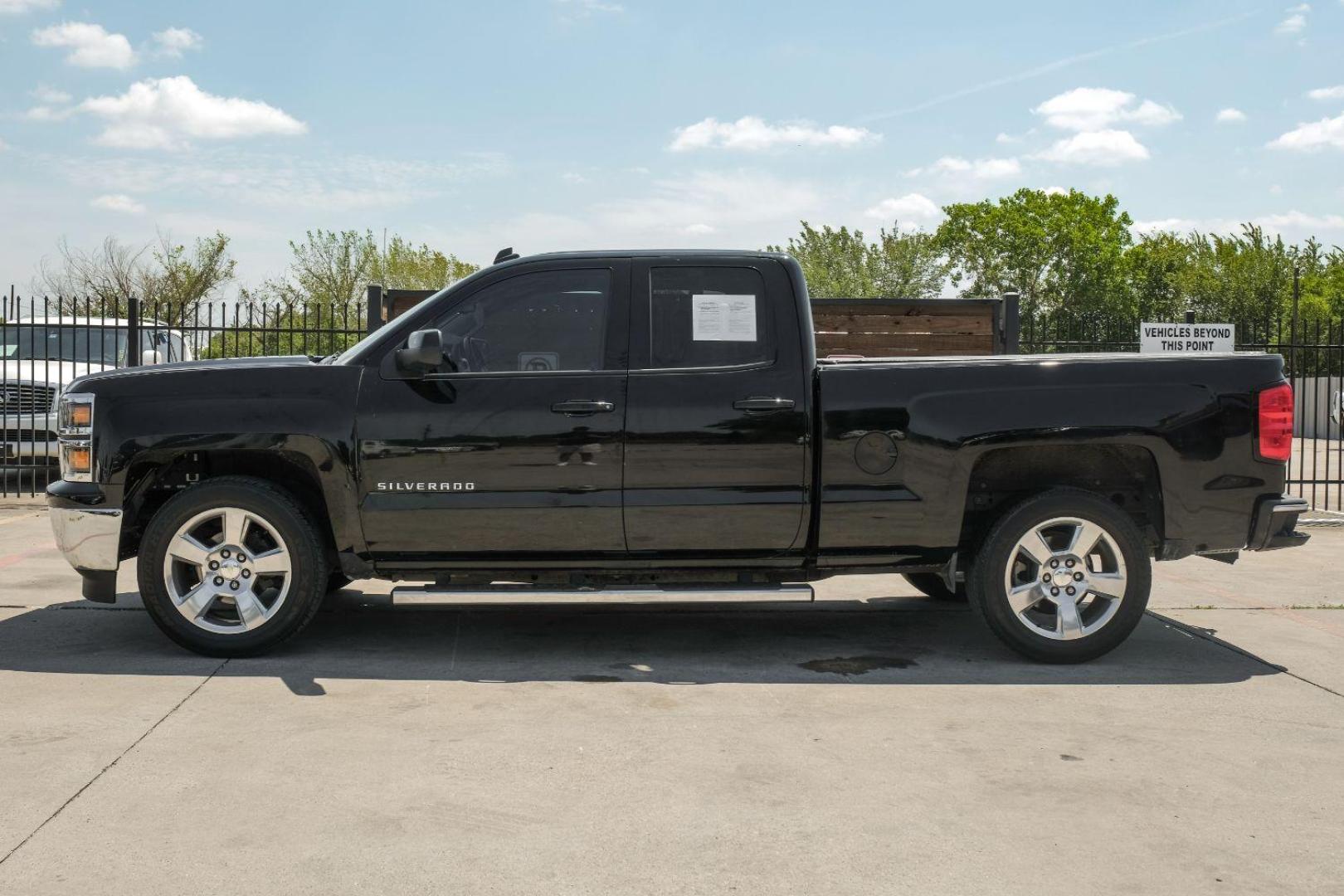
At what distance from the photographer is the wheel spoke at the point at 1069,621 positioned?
241 inches

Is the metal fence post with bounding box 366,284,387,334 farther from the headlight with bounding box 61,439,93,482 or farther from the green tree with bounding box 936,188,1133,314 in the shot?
the green tree with bounding box 936,188,1133,314

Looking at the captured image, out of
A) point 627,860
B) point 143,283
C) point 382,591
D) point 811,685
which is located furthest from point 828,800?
point 143,283

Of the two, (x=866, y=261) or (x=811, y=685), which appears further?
(x=866, y=261)

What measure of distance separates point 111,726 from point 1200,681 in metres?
4.79

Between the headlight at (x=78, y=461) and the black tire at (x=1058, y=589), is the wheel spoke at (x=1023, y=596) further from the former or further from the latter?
the headlight at (x=78, y=461)

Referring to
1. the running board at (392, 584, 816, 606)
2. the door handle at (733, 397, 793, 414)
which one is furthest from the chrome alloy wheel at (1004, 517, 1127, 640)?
the door handle at (733, 397, 793, 414)

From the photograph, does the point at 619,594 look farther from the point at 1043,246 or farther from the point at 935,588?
the point at 1043,246

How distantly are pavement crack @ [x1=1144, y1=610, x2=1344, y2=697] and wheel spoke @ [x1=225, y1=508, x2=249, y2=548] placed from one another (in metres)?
5.08

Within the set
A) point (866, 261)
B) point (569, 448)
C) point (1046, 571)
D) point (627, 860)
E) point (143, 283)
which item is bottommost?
point (627, 860)

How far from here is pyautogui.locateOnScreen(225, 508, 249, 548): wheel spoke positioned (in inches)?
238

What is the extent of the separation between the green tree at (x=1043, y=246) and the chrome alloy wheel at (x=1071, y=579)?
65705 mm

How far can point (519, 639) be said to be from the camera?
6711 mm

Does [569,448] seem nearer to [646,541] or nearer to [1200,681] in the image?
[646,541]

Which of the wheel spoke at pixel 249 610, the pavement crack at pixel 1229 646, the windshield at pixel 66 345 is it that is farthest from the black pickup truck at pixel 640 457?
the windshield at pixel 66 345
